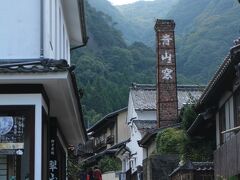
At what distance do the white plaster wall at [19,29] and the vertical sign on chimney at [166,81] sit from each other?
29.2 m

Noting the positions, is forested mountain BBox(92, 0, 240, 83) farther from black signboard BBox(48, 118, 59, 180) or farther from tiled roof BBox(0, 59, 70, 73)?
tiled roof BBox(0, 59, 70, 73)

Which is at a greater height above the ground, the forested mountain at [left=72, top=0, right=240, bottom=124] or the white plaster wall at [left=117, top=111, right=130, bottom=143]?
the forested mountain at [left=72, top=0, right=240, bottom=124]

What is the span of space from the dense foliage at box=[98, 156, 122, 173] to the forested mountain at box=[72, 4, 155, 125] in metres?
13.6

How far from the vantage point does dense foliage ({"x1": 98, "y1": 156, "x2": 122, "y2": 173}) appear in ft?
186

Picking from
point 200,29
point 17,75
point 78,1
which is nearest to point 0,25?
point 17,75

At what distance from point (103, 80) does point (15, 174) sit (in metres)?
67.2

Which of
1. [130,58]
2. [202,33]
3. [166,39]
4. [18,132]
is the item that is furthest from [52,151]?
[202,33]

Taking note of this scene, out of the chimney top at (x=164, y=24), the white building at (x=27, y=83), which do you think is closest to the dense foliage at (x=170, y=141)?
the chimney top at (x=164, y=24)

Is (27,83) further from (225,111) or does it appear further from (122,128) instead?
(122,128)

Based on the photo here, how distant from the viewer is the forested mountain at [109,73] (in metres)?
77.2

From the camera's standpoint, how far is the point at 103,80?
7900 centimetres

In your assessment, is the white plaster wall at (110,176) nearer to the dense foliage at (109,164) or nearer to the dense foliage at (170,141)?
the dense foliage at (109,164)

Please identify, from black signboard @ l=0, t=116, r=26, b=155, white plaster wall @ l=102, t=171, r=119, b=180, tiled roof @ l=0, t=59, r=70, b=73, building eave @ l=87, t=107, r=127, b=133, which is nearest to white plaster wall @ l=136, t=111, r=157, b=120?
white plaster wall @ l=102, t=171, r=119, b=180

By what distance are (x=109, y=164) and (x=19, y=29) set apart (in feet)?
154
